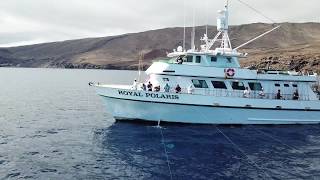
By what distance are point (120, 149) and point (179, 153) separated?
3384mm

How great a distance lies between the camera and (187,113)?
32.0 metres

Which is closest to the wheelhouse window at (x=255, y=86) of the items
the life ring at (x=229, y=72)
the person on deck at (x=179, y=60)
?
the life ring at (x=229, y=72)

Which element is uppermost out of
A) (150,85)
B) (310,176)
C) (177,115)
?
(150,85)

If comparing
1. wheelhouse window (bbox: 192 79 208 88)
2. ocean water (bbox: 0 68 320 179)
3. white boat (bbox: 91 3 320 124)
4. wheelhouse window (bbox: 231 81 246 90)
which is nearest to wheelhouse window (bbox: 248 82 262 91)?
white boat (bbox: 91 3 320 124)

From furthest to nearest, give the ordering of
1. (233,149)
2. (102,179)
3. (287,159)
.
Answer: (233,149)
(287,159)
(102,179)

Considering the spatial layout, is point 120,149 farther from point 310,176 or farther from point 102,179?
point 310,176

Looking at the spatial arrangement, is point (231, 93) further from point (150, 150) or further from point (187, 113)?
point (150, 150)

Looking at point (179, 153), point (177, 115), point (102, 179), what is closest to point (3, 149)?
point (102, 179)

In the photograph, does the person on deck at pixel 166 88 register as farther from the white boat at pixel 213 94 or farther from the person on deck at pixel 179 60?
the person on deck at pixel 179 60

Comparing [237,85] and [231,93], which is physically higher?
[237,85]

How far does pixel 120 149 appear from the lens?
82.7 feet

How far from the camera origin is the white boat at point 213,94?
31625mm

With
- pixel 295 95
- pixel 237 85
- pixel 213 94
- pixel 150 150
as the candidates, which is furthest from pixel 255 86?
pixel 150 150

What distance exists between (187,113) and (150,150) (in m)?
7.57
